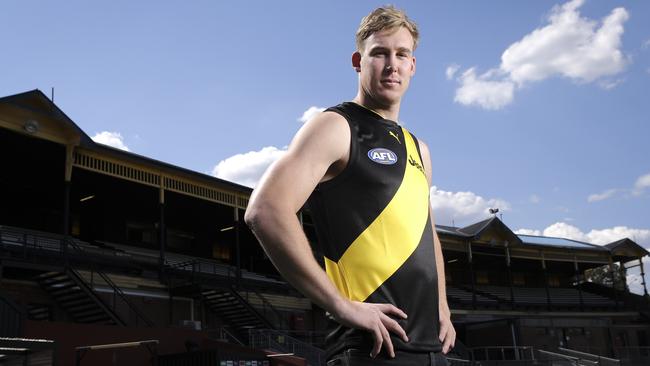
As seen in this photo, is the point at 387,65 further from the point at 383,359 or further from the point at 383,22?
the point at 383,359

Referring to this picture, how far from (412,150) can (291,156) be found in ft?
2.01

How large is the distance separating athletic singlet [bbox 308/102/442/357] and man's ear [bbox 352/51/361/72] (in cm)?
30

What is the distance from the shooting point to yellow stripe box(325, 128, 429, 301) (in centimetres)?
234

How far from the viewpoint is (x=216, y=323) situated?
82.5ft

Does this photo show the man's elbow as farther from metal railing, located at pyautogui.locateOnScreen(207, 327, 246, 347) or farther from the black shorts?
metal railing, located at pyautogui.locateOnScreen(207, 327, 246, 347)

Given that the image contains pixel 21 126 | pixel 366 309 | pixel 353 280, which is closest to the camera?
pixel 366 309

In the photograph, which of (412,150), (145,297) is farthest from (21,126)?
(412,150)

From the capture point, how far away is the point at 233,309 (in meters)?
24.9

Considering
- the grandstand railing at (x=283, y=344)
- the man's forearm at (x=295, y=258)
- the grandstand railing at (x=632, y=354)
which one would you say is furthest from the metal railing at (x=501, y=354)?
the man's forearm at (x=295, y=258)

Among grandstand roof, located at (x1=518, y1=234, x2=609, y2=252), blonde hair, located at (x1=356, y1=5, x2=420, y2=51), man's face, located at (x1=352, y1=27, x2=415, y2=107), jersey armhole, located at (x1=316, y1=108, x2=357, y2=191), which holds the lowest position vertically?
jersey armhole, located at (x1=316, y1=108, x2=357, y2=191)

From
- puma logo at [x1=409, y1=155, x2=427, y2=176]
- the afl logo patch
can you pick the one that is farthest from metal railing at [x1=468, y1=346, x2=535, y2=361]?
the afl logo patch

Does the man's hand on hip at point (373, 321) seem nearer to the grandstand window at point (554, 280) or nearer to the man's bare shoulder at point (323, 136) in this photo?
the man's bare shoulder at point (323, 136)

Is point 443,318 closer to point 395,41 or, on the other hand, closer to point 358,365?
point 358,365

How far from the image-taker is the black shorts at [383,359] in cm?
224
